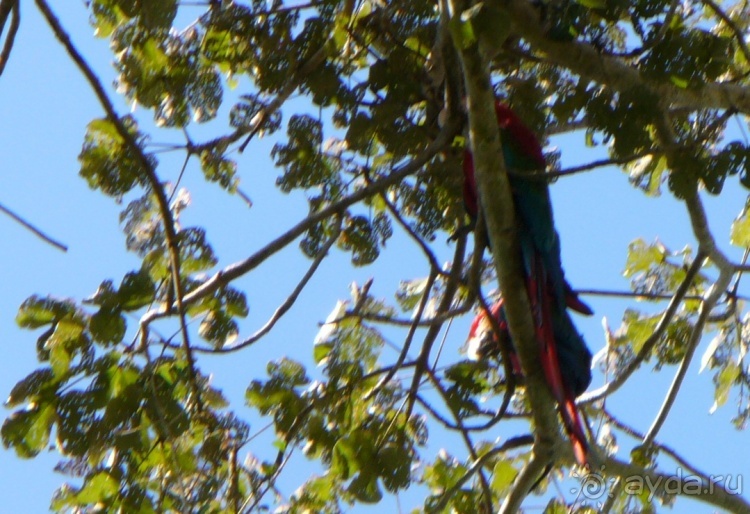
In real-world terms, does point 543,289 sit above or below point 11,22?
below

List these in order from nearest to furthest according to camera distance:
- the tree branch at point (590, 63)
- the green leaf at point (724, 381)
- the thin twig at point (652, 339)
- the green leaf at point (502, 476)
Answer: the tree branch at point (590, 63) → the thin twig at point (652, 339) → the green leaf at point (502, 476) → the green leaf at point (724, 381)

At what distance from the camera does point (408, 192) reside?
242 centimetres

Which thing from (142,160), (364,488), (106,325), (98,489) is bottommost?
(364,488)

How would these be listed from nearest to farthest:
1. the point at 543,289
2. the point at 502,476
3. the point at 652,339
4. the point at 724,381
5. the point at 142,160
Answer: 1. the point at 142,160
2. the point at 543,289
3. the point at 652,339
4. the point at 502,476
5. the point at 724,381

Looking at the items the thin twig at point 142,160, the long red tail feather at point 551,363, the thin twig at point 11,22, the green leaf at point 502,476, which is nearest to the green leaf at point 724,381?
the green leaf at point 502,476

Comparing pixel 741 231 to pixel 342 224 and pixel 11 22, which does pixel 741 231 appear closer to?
pixel 342 224

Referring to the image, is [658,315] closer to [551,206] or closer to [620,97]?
[551,206]

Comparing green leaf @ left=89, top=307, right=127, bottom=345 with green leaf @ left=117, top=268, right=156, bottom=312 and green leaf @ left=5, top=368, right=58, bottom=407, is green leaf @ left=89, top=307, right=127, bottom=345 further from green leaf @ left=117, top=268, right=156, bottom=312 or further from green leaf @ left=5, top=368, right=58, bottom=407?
green leaf @ left=5, top=368, right=58, bottom=407

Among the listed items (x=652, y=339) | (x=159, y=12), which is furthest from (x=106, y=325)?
(x=652, y=339)

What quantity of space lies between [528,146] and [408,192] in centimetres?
33

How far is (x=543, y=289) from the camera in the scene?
208 centimetres

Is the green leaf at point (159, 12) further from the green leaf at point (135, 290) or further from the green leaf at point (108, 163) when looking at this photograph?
the green leaf at point (135, 290)

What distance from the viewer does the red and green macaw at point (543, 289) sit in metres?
1.98

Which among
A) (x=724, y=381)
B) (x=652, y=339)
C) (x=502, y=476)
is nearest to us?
(x=652, y=339)
